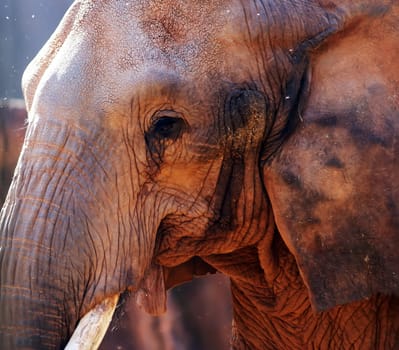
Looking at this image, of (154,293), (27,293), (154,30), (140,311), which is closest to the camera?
(27,293)

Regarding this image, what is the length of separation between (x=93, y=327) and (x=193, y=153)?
1.76ft

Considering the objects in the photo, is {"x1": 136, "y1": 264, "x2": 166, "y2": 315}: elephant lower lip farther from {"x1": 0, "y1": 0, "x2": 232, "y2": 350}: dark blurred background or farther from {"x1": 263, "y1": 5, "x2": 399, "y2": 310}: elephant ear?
{"x1": 0, "y1": 0, "x2": 232, "y2": 350}: dark blurred background

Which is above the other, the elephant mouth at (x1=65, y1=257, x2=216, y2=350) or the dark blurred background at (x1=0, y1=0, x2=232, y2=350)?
the elephant mouth at (x1=65, y1=257, x2=216, y2=350)

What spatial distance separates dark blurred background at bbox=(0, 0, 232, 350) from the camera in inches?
207

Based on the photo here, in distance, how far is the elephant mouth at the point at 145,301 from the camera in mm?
2631

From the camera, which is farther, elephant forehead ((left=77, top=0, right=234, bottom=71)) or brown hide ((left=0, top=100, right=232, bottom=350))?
brown hide ((left=0, top=100, right=232, bottom=350))

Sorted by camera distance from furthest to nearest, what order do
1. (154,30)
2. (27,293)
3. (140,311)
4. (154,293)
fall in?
(140,311) → (154,293) → (154,30) → (27,293)

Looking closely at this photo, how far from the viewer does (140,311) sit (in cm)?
528

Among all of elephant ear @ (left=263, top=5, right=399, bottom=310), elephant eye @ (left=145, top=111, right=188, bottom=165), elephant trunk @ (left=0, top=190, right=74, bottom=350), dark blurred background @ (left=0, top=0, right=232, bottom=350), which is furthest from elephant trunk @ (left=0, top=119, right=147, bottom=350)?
dark blurred background @ (left=0, top=0, right=232, bottom=350)

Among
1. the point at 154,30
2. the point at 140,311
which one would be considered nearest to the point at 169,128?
the point at 154,30

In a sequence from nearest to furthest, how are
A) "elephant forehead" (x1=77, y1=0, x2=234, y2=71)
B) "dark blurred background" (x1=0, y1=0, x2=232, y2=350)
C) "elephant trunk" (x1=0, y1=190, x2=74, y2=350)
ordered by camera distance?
"elephant trunk" (x1=0, y1=190, x2=74, y2=350)
"elephant forehead" (x1=77, y1=0, x2=234, y2=71)
"dark blurred background" (x1=0, y1=0, x2=232, y2=350)

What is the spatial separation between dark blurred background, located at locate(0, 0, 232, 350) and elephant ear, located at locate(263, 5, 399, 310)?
2.36 meters

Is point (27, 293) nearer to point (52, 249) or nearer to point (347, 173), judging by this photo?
point (52, 249)

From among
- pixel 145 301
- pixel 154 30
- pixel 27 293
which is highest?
pixel 154 30
